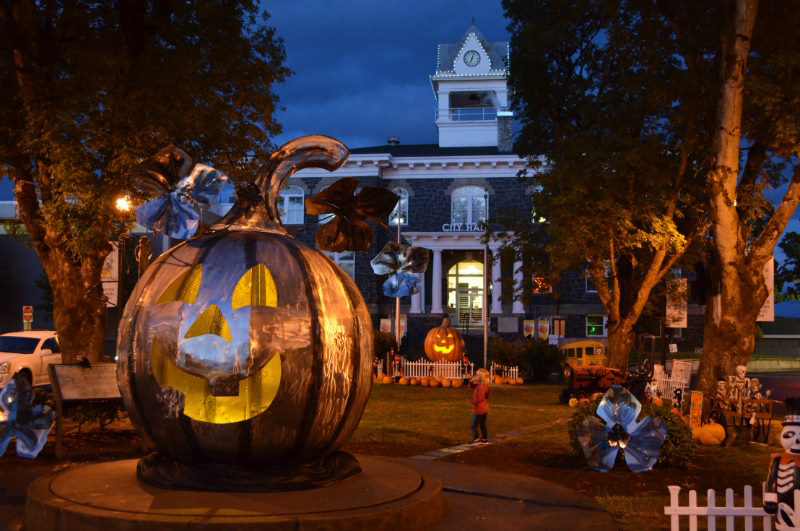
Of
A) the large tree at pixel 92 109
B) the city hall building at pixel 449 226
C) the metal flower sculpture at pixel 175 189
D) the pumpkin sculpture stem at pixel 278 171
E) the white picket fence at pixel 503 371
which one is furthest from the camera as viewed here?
the city hall building at pixel 449 226

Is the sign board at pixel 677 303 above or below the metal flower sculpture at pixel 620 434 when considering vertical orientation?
above

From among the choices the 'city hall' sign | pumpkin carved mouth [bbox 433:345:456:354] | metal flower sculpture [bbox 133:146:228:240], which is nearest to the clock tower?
the 'city hall' sign

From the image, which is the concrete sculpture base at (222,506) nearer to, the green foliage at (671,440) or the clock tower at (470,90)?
the green foliage at (671,440)

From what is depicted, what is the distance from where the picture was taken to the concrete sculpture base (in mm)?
5223

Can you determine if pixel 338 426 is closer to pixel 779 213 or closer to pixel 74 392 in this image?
pixel 74 392

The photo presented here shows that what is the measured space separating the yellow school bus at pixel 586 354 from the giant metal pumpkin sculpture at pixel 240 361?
66.8 feet

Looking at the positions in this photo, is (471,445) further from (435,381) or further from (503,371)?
(503,371)

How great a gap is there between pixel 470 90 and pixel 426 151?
21.1 feet

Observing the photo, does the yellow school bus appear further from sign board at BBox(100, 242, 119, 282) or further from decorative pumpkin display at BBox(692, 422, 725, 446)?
sign board at BBox(100, 242, 119, 282)

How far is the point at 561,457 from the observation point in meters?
11.1

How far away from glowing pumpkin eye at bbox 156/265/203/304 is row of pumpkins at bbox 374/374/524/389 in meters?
19.9

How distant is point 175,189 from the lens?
636cm

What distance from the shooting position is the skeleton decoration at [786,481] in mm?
5277

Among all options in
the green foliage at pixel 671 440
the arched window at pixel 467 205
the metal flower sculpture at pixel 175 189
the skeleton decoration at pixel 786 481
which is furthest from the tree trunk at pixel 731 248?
the arched window at pixel 467 205
